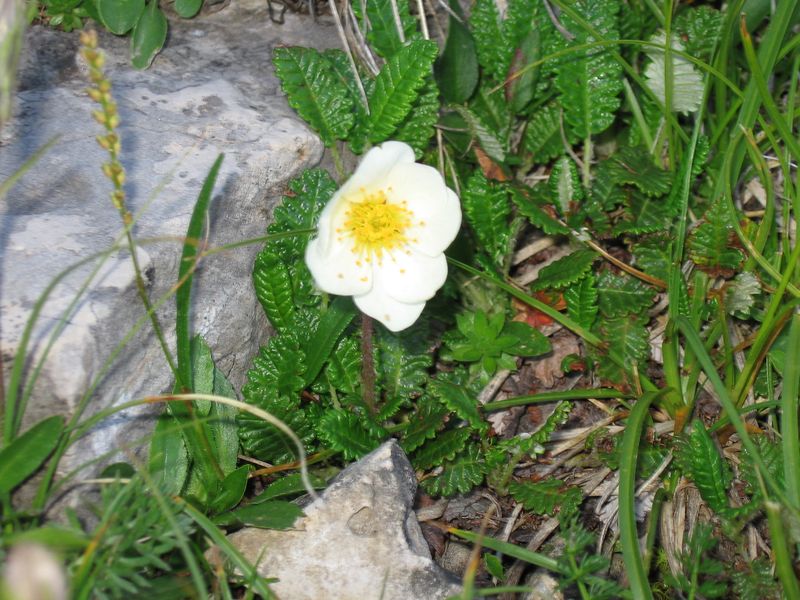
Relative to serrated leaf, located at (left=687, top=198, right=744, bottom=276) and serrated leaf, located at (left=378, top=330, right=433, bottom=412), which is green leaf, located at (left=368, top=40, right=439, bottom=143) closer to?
serrated leaf, located at (left=378, top=330, right=433, bottom=412)

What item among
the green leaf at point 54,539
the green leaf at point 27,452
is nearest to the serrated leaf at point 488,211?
the green leaf at point 27,452

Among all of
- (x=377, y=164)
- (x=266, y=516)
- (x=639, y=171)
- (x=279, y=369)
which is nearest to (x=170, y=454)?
(x=266, y=516)

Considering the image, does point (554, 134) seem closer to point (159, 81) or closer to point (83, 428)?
point (159, 81)

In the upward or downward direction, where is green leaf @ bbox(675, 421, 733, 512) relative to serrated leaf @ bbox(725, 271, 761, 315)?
downward

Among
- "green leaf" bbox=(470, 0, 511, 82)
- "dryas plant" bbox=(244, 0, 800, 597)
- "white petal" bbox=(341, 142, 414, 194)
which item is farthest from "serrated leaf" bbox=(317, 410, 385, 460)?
"green leaf" bbox=(470, 0, 511, 82)

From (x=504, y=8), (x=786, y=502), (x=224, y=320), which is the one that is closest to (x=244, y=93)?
(x=224, y=320)

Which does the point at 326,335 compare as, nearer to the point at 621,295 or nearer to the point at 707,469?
the point at 621,295
